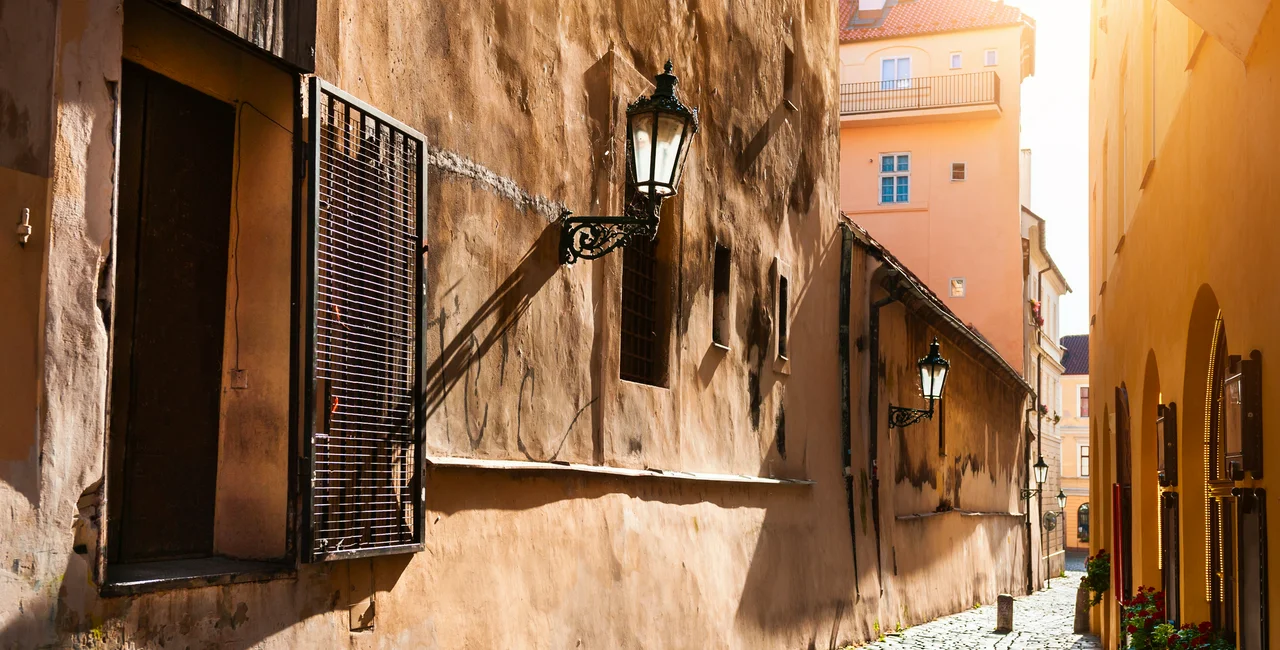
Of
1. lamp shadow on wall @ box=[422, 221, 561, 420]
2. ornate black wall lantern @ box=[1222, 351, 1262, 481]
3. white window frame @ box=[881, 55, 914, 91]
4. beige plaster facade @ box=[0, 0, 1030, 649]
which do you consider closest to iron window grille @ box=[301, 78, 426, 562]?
beige plaster facade @ box=[0, 0, 1030, 649]

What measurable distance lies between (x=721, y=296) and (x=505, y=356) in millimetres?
4247

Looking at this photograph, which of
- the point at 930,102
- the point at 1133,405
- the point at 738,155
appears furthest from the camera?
the point at 930,102

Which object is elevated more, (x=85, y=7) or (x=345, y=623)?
(x=85, y=7)

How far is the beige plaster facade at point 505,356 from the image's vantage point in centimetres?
451

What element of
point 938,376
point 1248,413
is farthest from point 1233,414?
point 938,376

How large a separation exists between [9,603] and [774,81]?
32.9 ft

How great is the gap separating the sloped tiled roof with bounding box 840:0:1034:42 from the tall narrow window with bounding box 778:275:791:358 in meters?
24.3

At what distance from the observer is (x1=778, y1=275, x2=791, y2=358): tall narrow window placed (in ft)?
43.4

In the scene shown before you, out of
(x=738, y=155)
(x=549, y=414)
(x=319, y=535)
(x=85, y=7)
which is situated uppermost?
(x=738, y=155)

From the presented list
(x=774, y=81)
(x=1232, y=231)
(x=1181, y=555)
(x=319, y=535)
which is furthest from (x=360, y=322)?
(x=774, y=81)

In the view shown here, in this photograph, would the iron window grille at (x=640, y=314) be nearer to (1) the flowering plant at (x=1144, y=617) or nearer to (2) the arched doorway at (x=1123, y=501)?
(1) the flowering plant at (x=1144, y=617)

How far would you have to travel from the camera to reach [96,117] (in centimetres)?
465

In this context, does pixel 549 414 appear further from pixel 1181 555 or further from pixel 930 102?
pixel 930 102

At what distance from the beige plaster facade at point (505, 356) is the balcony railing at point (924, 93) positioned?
768 inches
